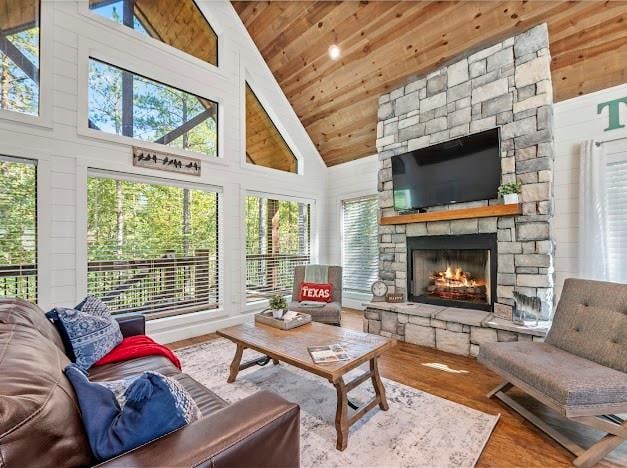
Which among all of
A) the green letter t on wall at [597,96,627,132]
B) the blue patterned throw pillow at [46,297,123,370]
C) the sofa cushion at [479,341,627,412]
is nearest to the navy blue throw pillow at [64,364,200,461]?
the blue patterned throw pillow at [46,297,123,370]

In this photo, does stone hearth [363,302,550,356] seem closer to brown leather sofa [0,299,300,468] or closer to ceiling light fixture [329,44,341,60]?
brown leather sofa [0,299,300,468]

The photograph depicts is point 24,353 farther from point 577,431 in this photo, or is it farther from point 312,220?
point 312,220

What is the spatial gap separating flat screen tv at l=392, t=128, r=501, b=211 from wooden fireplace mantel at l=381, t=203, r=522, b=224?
0.54ft

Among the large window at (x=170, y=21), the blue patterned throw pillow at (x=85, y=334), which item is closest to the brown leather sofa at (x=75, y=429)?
the blue patterned throw pillow at (x=85, y=334)

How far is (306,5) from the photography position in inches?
153

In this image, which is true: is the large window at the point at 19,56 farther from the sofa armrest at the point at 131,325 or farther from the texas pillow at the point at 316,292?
the texas pillow at the point at 316,292

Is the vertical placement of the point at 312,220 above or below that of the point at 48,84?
below

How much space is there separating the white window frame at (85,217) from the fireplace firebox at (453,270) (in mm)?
2650

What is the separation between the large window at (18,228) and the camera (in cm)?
281

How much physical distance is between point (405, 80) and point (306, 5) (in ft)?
5.33

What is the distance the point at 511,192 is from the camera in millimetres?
3162

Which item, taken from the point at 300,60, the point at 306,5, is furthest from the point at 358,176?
the point at 306,5

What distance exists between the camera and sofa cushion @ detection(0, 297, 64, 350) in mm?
1443

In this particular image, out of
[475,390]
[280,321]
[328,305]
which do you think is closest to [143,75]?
[280,321]
